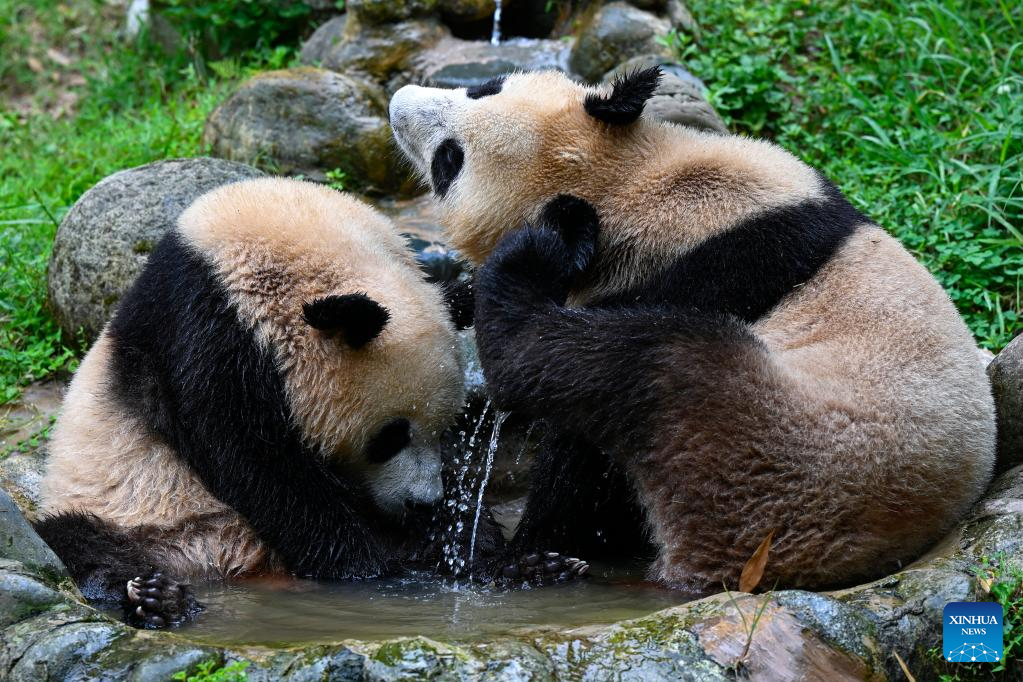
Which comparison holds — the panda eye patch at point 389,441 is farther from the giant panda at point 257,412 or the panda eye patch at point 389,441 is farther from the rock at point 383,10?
the rock at point 383,10

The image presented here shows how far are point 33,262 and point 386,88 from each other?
10.9 ft

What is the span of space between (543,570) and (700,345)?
126 centimetres

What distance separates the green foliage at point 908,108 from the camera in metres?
6.66

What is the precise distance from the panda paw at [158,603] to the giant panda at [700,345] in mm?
1451

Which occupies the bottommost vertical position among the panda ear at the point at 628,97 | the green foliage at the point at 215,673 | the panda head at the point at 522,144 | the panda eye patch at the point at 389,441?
the panda eye patch at the point at 389,441

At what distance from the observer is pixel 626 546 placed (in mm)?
5148

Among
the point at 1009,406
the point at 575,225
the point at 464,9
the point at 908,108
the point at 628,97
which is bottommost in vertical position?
the point at 1009,406

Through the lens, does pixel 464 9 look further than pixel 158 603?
Yes

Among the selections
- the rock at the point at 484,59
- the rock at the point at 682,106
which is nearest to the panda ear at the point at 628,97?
the rock at the point at 682,106

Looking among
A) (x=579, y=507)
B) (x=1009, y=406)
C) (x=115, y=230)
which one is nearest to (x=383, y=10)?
(x=115, y=230)

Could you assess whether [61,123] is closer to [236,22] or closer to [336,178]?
[236,22]

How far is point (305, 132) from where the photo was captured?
8094mm

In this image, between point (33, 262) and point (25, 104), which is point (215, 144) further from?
point (25, 104)

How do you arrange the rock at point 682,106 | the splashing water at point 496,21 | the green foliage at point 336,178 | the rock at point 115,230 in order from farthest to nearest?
the splashing water at point 496,21 < the green foliage at point 336,178 < the rock at point 682,106 < the rock at point 115,230
